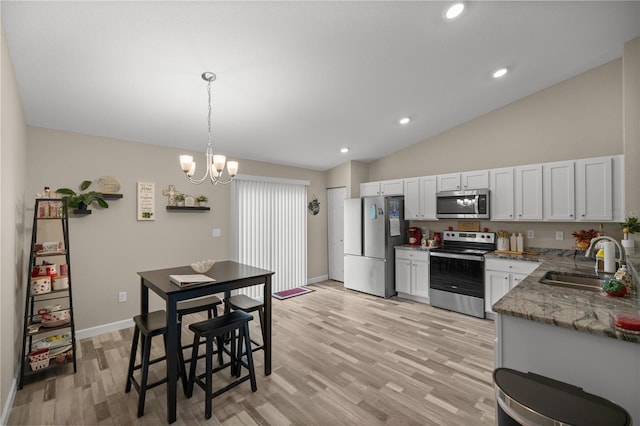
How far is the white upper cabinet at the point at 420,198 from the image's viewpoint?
4.61 metres

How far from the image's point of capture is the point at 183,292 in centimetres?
209

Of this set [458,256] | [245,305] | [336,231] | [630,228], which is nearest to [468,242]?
[458,256]

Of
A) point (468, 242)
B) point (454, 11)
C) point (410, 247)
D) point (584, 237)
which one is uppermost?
point (454, 11)

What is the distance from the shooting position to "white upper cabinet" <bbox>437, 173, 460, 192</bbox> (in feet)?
14.2

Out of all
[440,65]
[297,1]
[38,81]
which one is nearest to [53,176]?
[38,81]

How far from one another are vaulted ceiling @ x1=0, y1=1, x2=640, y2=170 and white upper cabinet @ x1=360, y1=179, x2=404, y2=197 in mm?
1329

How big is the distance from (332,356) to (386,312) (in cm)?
150

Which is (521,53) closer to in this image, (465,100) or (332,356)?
(465,100)

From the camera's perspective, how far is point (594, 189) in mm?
3268

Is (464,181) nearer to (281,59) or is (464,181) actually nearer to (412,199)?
(412,199)

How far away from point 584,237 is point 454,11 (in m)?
3.02

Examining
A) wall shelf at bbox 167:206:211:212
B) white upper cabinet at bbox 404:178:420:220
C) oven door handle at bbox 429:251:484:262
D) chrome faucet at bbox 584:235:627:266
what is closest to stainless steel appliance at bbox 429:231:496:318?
oven door handle at bbox 429:251:484:262

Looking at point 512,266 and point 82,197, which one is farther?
point 512,266

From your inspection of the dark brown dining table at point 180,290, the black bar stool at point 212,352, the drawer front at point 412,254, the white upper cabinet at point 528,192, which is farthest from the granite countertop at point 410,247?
the black bar stool at point 212,352
